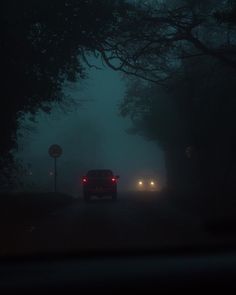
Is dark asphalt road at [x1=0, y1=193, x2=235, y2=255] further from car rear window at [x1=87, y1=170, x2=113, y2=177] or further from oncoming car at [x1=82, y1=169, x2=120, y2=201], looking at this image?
car rear window at [x1=87, y1=170, x2=113, y2=177]

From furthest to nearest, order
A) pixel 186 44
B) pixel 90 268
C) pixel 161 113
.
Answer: pixel 161 113 → pixel 186 44 → pixel 90 268

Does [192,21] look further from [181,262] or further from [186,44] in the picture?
[181,262]

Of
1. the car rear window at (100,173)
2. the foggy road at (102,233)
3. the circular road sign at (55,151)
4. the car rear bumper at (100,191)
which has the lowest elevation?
the foggy road at (102,233)

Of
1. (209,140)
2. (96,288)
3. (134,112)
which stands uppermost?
(134,112)

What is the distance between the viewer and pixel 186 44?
28203 mm

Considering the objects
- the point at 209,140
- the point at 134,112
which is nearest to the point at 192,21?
the point at 209,140

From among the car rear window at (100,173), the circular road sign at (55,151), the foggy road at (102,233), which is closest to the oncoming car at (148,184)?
the car rear window at (100,173)

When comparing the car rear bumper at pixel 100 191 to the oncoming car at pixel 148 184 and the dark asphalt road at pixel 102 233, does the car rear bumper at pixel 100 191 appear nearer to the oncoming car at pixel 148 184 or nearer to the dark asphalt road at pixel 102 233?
the dark asphalt road at pixel 102 233

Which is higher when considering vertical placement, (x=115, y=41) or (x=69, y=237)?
(x=115, y=41)

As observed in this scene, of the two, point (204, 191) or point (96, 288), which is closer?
point (96, 288)

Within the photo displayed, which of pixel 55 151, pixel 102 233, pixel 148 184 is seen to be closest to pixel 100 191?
pixel 55 151

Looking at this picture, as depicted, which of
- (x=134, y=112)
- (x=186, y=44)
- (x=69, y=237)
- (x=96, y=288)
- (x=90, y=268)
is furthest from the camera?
(x=134, y=112)

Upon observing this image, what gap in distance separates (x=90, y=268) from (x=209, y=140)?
98.9 ft

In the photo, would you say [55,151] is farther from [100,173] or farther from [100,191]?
[100,173]
